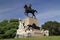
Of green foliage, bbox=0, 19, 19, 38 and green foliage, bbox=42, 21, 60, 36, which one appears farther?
green foliage, bbox=42, 21, 60, 36

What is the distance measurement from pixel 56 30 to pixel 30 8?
24.0m

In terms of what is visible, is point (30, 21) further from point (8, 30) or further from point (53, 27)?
point (53, 27)

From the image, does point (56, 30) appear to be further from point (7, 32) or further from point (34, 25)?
point (34, 25)

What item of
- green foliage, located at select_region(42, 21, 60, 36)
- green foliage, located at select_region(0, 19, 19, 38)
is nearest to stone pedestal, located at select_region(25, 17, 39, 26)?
green foliage, located at select_region(0, 19, 19, 38)

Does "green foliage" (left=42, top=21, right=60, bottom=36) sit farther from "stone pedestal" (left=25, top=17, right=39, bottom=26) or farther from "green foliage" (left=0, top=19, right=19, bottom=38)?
"stone pedestal" (left=25, top=17, right=39, bottom=26)

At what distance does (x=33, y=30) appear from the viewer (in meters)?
31.1

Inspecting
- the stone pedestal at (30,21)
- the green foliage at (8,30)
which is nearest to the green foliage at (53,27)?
the green foliage at (8,30)

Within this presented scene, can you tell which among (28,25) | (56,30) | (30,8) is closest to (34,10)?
(30,8)

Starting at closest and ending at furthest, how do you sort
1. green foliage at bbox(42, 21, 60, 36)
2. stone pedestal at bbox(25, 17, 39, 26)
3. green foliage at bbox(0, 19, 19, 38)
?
stone pedestal at bbox(25, 17, 39, 26), green foliage at bbox(0, 19, 19, 38), green foliage at bbox(42, 21, 60, 36)

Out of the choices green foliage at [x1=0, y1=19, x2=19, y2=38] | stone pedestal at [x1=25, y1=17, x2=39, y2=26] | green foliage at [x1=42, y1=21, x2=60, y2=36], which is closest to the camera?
stone pedestal at [x1=25, y1=17, x2=39, y2=26]

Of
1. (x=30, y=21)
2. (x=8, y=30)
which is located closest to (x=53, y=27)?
(x=8, y=30)

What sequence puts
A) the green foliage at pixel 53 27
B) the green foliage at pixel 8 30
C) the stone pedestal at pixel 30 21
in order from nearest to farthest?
1. the stone pedestal at pixel 30 21
2. the green foliage at pixel 8 30
3. the green foliage at pixel 53 27

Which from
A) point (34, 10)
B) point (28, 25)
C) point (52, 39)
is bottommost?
point (52, 39)

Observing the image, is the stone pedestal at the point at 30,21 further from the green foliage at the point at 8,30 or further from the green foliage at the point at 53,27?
the green foliage at the point at 53,27
